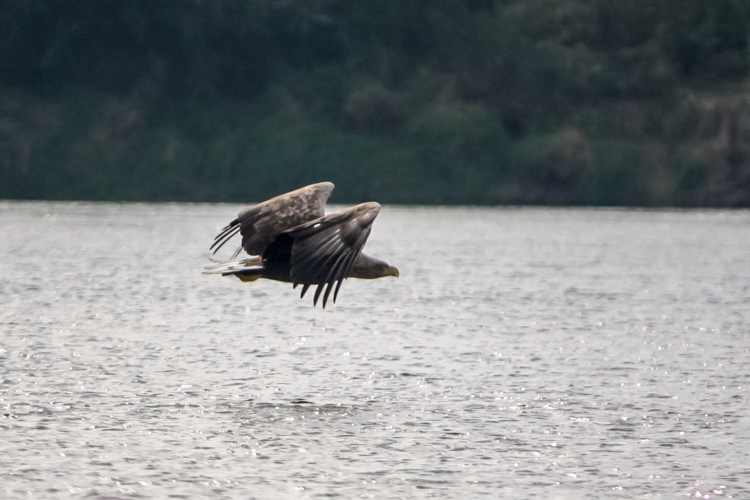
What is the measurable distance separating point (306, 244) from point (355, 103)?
87045 millimetres

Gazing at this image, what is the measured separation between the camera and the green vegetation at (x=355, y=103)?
302 ft

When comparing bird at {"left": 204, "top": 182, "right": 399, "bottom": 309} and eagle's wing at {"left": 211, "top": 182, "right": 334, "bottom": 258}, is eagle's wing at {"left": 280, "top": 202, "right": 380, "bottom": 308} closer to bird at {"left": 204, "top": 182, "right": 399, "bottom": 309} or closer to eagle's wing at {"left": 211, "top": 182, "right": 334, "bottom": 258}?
bird at {"left": 204, "top": 182, "right": 399, "bottom": 309}

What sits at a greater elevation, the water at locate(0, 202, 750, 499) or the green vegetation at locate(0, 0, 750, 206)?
the green vegetation at locate(0, 0, 750, 206)

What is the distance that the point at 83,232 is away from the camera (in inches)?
2178

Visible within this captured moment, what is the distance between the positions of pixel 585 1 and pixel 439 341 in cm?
8045

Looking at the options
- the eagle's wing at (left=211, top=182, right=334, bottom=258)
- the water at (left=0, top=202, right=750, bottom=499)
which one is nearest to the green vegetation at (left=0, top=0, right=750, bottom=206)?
the water at (left=0, top=202, right=750, bottom=499)

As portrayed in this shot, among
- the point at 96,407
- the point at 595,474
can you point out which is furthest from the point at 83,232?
the point at 595,474

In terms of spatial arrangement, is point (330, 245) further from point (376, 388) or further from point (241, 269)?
point (376, 388)

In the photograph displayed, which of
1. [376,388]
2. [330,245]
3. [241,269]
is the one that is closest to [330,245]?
[330,245]

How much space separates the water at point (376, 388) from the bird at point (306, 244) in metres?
1.32

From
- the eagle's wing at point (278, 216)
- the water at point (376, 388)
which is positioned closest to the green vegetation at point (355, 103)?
the water at point (376, 388)

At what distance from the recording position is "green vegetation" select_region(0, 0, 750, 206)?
92.1m

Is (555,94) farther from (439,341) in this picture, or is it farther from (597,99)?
(439,341)

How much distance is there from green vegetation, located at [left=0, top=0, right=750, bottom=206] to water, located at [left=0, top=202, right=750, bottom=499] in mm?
63521
